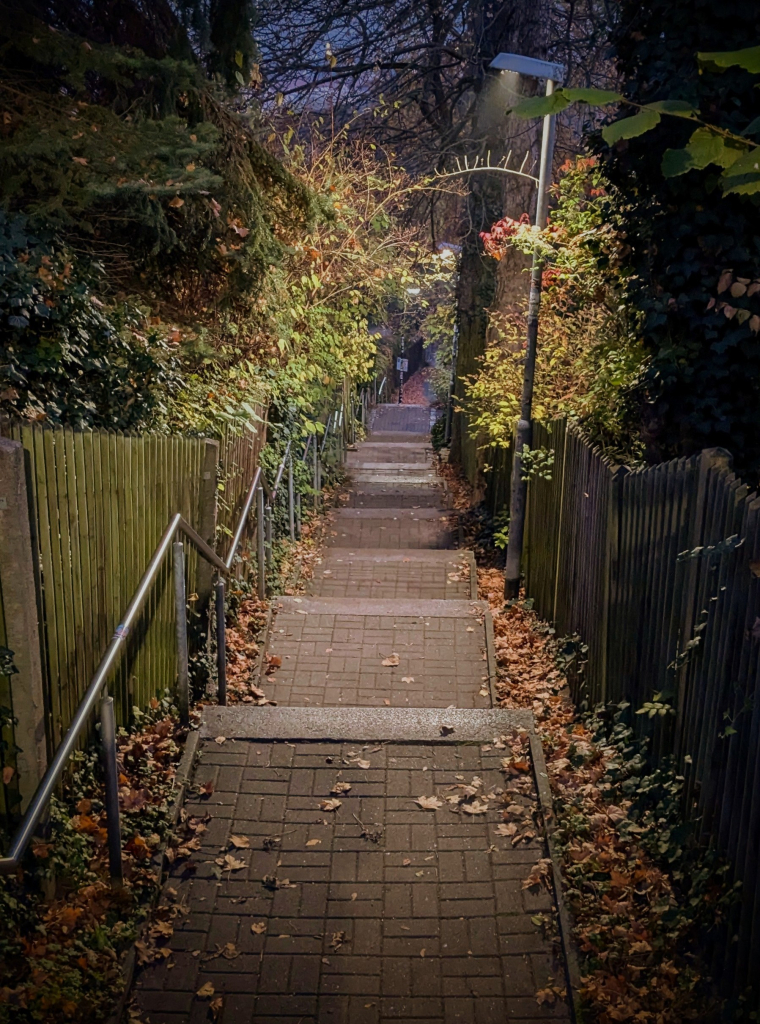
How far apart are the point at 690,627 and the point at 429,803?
1.58m

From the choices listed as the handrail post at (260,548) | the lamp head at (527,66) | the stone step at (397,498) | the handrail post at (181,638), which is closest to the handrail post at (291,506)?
the handrail post at (260,548)

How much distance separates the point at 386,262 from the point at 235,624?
22.4 feet

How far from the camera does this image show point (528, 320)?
8.76 m

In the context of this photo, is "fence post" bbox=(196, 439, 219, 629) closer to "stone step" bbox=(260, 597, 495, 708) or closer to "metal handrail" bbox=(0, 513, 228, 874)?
"stone step" bbox=(260, 597, 495, 708)

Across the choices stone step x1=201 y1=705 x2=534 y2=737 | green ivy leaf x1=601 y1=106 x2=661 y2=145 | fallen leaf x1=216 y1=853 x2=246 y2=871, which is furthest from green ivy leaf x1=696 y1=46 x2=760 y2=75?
stone step x1=201 y1=705 x2=534 y2=737

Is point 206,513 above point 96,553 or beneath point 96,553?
beneath

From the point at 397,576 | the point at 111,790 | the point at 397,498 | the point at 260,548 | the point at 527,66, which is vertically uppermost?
the point at 527,66

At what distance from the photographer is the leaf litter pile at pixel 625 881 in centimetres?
323

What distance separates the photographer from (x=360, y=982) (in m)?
3.39

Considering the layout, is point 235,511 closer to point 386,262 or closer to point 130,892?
point 130,892

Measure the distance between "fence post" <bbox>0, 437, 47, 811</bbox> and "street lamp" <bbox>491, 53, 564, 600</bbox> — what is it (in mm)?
6246

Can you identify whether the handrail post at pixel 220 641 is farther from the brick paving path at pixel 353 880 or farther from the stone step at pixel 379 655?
the stone step at pixel 379 655

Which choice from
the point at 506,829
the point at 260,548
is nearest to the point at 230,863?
the point at 506,829

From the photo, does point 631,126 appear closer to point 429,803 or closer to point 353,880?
point 353,880
